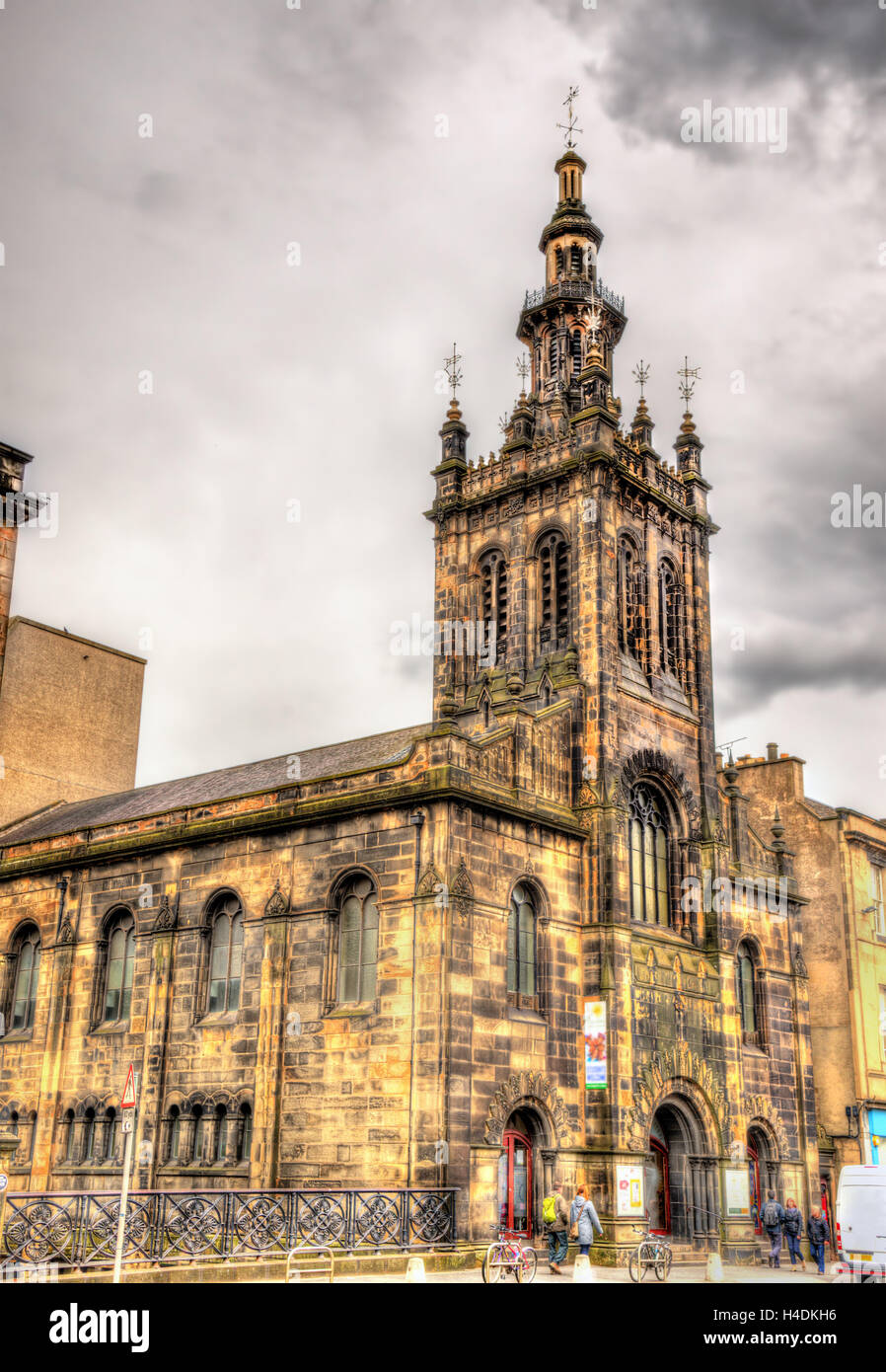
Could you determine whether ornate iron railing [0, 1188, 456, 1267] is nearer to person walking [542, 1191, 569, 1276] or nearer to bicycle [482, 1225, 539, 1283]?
person walking [542, 1191, 569, 1276]

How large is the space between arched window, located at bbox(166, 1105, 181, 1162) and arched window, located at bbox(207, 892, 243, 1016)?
8.11 feet

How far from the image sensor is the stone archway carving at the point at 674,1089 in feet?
96.9

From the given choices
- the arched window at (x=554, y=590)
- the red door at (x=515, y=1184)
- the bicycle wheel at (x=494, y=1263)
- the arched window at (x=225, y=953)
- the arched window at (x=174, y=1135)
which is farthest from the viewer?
the arched window at (x=554, y=590)

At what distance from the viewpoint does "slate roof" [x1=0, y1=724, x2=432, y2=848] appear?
33219 mm

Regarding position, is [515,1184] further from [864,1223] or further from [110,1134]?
[110,1134]

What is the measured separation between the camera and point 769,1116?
35438 millimetres

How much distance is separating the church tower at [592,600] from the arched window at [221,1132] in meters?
9.97

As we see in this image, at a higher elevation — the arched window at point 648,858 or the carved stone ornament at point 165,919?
the arched window at point 648,858

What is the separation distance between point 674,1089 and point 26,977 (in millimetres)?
18746

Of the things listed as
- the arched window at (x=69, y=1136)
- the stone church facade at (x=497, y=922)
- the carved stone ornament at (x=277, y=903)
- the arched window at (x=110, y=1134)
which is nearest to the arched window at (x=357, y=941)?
the stone church facade at (x=497, y=922)

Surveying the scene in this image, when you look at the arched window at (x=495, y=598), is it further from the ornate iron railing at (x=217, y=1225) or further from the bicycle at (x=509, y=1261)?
the bicycle at (x=509, y=1261)

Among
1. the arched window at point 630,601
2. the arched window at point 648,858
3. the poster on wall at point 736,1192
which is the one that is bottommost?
the poster on wall at point 736,1192

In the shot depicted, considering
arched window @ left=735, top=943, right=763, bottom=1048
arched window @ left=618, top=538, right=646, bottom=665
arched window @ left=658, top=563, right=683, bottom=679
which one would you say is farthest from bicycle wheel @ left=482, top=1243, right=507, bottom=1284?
arched window @ left=658, top=563, right=683, bottom=679
